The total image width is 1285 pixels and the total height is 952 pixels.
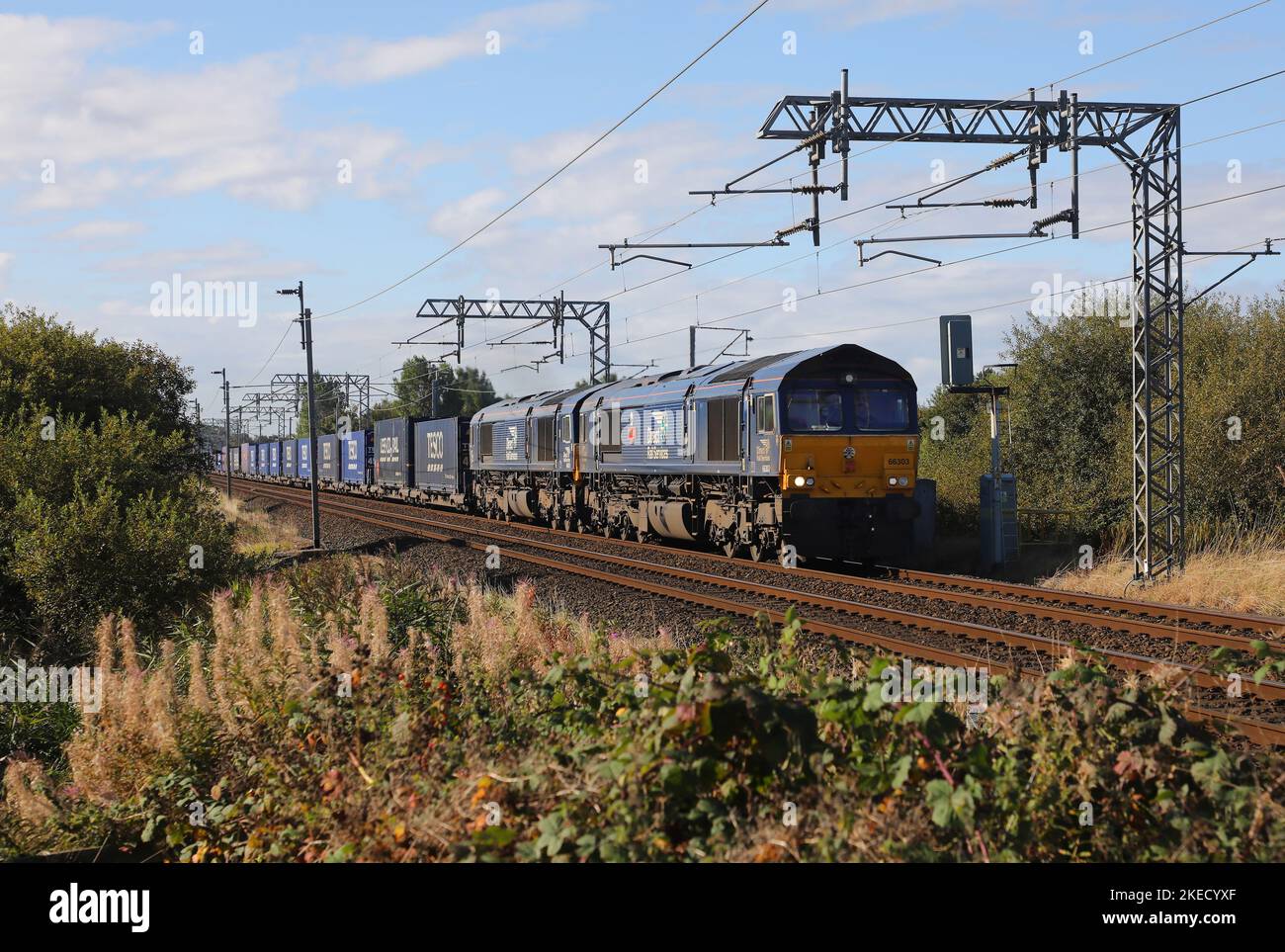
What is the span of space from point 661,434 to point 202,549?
10.6 m

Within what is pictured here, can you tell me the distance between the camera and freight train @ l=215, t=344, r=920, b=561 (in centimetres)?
1908

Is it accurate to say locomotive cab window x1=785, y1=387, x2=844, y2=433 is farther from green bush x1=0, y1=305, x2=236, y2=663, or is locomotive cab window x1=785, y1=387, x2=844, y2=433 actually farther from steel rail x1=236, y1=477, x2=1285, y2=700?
green bush x1=0, y1=305, x2=236, y2=663

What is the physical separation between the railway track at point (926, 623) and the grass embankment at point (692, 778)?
1192 millimetres

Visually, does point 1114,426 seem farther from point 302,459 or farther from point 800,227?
point 302,459

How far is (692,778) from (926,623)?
9.84 m

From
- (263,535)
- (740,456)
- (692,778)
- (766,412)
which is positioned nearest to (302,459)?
(263,535)

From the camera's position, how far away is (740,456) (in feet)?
66.4

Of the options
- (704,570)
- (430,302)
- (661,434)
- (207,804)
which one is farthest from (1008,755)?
(430,302)

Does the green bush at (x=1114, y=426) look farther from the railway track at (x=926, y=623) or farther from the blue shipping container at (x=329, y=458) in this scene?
the blue shipping container at (x=329, y=458)

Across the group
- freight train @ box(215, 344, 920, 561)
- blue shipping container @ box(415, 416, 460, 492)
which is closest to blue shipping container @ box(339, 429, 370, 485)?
blue shipping container @ box(415, 416, 460, 492)

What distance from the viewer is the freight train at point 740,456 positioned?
751 inches

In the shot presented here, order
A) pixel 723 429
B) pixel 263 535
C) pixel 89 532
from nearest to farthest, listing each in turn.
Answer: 1. pixel 89 532
2. pixel 723 429
3. pixel 263 535

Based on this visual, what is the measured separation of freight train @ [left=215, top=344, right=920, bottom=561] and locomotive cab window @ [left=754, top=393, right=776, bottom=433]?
0.03m
